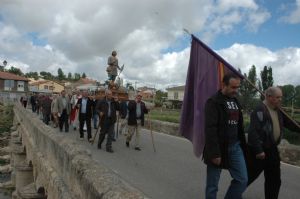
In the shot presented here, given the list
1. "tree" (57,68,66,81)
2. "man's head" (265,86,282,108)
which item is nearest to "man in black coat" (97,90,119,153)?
"man's head" (265,86,282,108)

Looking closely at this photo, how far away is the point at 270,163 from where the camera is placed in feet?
20.2

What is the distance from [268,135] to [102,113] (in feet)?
24.6

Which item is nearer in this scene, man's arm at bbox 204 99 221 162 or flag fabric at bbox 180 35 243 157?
man's arm at bbox 204 99 221 162

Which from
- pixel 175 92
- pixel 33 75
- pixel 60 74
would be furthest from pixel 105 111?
pixel 60 74

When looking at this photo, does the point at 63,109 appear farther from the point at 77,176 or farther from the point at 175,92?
the point at 175,92

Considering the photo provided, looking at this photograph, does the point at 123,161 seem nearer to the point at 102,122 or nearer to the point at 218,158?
the point at 102,122

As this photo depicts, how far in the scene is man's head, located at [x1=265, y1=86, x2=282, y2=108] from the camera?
19.8 feet

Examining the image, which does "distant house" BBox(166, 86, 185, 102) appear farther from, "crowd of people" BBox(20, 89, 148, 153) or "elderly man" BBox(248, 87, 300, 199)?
"elderly man" BBox(248, 87, 300, 199)

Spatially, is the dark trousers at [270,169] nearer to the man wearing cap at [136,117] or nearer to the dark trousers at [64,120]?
the man wearing cap at [136,117]

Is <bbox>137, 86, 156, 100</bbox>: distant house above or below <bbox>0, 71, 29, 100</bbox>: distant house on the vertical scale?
below

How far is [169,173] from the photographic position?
370 inches

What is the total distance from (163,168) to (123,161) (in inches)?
54.9

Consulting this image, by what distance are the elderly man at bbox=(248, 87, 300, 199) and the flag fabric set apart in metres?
0.59

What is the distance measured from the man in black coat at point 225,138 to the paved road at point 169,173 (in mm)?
1713
